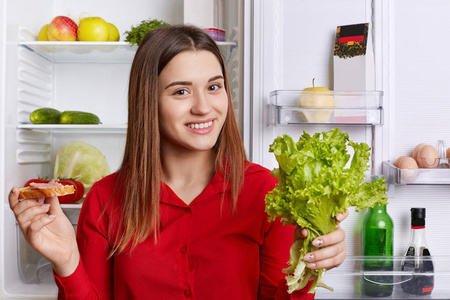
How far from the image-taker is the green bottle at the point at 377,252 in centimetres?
158

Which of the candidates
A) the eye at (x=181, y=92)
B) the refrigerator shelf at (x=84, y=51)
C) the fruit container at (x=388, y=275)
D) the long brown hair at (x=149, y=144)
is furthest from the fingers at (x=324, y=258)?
the refrigerator shelf at (x=84, y=51)

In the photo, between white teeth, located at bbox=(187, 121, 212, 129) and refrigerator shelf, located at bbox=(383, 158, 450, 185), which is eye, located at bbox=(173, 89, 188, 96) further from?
refrigerator shelf, located at bbox=(383, 158, 450, 185)

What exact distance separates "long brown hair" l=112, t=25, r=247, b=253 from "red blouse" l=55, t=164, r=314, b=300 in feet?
0.10

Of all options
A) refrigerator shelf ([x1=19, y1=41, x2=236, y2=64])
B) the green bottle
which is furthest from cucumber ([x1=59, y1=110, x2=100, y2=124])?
the green bottle

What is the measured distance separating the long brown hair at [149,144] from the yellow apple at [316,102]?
340 mm

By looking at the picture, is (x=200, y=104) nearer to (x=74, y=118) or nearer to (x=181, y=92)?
(x=181, y=92)

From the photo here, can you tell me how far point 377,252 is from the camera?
64.6 inches

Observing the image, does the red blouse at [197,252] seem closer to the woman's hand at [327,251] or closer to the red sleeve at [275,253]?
the red sleeve at [275,253]

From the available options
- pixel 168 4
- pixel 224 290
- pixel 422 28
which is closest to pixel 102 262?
pixel 224 290

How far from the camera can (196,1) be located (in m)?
2.04

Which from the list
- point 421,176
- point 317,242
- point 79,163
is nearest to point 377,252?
point 421,176

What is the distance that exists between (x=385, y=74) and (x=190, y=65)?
2.62 ft

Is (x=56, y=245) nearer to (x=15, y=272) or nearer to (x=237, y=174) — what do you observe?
(x=237, y=174)

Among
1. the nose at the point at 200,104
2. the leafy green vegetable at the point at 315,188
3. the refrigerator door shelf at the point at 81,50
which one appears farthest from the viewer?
the refrigerator door shelf at the point at 81,50
